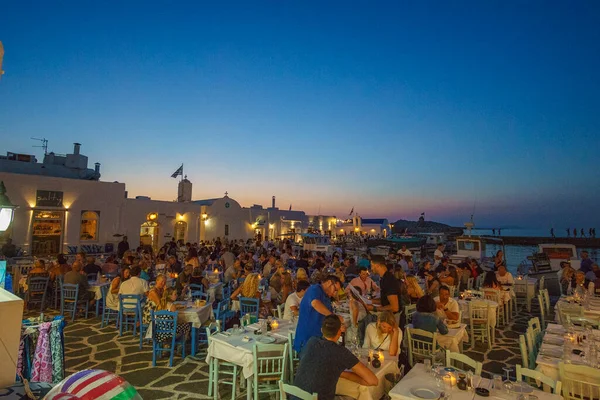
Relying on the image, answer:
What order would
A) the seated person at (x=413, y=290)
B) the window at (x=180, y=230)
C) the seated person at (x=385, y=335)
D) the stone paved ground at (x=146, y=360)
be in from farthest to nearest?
the window at (x=180, y=230), the seated person at (x=413, y=290), the stone paved ground at (x=146, y=360), the seated person at (x=385, y=335)

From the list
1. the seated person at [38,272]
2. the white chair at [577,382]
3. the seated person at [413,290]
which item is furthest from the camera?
the seated person at [38,272]

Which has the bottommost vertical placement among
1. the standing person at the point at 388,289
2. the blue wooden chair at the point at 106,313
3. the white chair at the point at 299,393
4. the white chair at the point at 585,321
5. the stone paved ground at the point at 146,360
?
the stone paved ground at the point at 146,360

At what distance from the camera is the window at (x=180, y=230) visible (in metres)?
22.6

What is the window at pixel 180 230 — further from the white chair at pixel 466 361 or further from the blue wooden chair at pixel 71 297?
the white chair at pixel 466 361

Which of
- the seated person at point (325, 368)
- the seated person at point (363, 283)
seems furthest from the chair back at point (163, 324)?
the seated person at point (363, 283)

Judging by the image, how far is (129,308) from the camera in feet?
24.7

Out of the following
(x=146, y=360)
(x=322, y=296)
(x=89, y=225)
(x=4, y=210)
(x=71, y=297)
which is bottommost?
(x=146, y=360)

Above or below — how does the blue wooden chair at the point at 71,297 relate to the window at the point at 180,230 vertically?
below

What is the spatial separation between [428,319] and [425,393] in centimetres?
219

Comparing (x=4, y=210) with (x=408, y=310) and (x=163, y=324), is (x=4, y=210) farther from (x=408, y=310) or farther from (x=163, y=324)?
(x=408, y=310)

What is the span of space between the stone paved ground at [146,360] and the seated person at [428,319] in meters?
1.60

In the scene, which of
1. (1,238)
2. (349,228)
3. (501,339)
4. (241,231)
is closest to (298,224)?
(241,231)

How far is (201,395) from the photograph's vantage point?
5039 millimetres

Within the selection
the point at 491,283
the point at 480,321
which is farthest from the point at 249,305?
the point at 491,283
